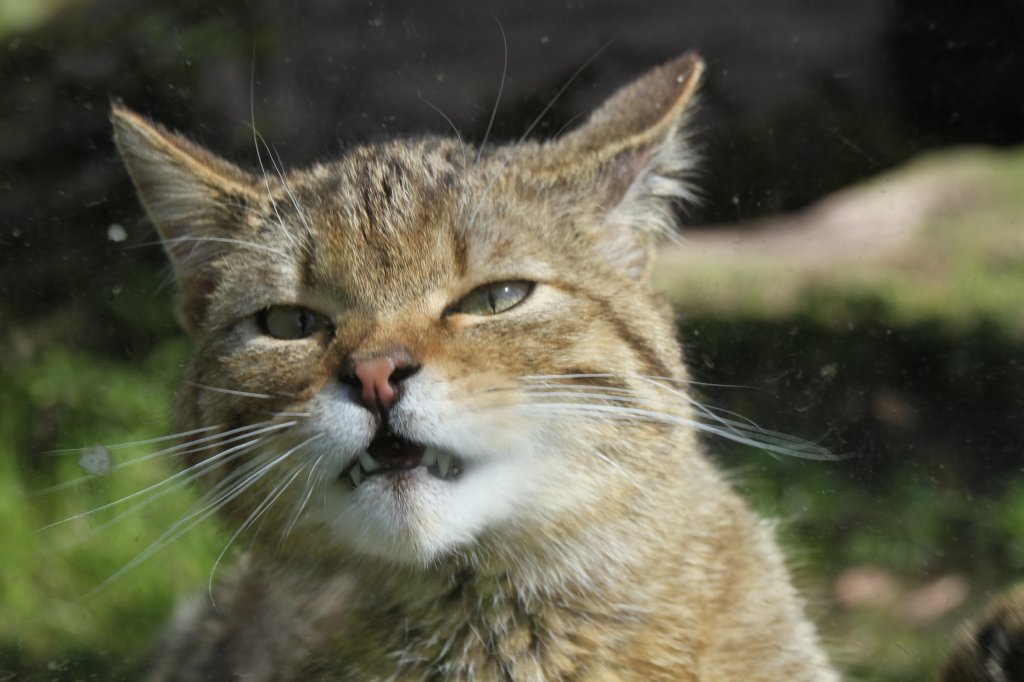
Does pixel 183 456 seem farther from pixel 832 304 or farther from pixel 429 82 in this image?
pixel 832 304

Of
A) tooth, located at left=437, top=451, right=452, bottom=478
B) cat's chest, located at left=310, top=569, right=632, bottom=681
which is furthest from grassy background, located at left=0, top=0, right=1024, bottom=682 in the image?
tooth, located at left=437, top=451, right=452, bottom=478

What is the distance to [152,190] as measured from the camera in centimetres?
199

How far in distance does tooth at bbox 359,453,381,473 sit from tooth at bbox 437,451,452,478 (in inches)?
3.6

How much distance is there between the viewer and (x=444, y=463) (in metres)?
1.60

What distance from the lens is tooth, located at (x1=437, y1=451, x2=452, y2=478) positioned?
159 centimetres

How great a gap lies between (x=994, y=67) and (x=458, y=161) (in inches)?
53.6

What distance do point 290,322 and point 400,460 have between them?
1.17 feet

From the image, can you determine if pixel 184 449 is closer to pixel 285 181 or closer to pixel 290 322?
pixel 290 322

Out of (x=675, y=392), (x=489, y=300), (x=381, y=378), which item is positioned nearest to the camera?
(x=381, y=378)

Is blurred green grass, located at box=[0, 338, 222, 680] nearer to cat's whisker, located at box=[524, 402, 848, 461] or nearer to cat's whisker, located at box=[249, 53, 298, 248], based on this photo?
cat's whisker, located at box=[249, 53, 298, 248]

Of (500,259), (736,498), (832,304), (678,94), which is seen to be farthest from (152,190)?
(832,304)

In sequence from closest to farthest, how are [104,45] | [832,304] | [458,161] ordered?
[458,161] → [104,45] → [832,304]

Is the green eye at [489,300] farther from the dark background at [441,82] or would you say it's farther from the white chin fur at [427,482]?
the dark background at [441,82]

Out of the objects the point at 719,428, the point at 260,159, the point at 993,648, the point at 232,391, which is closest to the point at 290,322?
the point at 232,391
